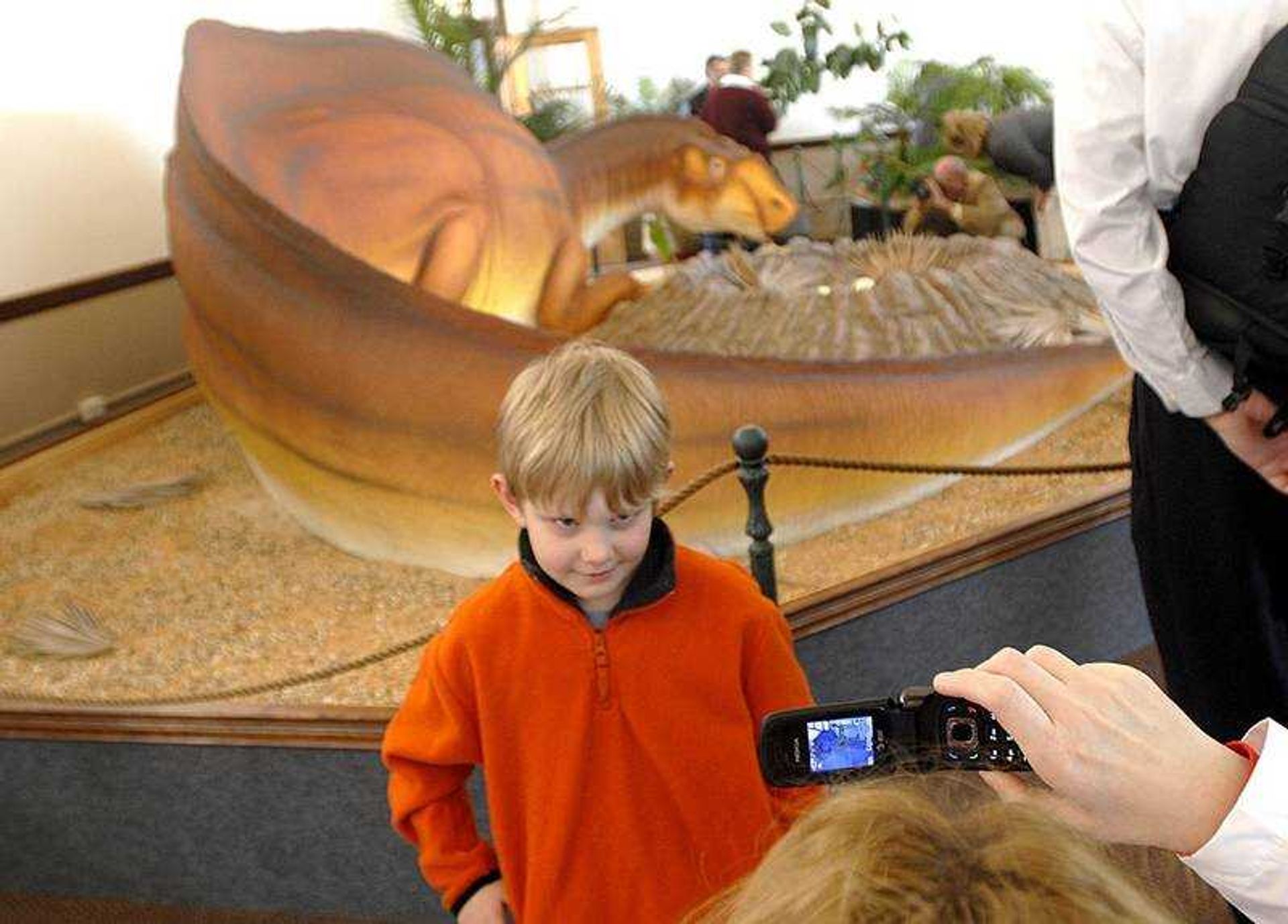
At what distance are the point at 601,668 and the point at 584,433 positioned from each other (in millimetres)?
297

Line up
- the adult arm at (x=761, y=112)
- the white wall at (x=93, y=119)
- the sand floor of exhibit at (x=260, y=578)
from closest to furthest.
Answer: the sand floor of exhibit at (x=260, y=578)
the white wall at (x=93, y=119)
the adult arm at (x=761, y=112)

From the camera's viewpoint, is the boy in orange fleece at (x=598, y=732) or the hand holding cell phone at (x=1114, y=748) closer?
the hand holding cell phone at (x=1114, y=748)

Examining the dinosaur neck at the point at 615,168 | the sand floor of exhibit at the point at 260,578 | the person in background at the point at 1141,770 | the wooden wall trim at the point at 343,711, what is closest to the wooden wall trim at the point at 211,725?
the wooden wall trim at the point at 343,711

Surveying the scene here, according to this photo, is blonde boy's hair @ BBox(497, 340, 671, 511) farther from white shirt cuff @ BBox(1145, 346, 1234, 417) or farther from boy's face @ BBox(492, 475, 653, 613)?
white shirt cuff @ BBox(1145, 346, 1234, 417)

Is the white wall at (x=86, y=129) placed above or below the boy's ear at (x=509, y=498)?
below

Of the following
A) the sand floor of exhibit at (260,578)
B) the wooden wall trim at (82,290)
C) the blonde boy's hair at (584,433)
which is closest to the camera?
the blonde boy's hair at (584,433)

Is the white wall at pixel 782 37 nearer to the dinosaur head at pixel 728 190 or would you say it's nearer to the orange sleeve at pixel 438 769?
the dinosaur head at pixel 728 190

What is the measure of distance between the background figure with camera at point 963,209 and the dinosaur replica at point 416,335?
5.15 ft

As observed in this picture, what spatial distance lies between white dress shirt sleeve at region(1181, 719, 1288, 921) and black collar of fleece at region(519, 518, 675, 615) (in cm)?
82

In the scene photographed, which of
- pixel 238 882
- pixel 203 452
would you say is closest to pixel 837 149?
pixel 203 452

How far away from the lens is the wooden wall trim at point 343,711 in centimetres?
310

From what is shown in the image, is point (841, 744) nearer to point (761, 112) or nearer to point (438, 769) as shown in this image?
point (438, 769)

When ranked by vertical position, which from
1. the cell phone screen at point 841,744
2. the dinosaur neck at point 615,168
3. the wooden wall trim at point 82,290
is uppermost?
the cell phone screen at point 841,744

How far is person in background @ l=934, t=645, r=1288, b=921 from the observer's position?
894mm
